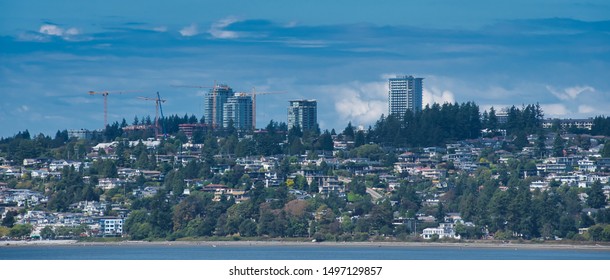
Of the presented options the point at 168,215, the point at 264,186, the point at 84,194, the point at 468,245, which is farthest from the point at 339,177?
the point at 468,245

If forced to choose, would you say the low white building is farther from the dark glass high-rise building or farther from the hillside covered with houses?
the dark glass high-rise building

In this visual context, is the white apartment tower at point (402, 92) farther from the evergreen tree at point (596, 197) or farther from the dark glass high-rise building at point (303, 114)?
the evergreen tree at point (596, 197)

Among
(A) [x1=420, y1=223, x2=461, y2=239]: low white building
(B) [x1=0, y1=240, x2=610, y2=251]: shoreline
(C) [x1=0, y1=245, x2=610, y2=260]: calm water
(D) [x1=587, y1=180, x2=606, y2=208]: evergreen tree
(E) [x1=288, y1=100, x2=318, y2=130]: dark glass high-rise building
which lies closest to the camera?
(C) [x1=0, y1=245, x2=610, y2=260]: calm water

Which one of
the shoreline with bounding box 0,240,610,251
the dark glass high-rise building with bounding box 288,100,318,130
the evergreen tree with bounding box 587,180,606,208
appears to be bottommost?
the shoreline with bounding box 0,240,610,251

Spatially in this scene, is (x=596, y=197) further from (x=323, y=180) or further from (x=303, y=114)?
(x=303, y=114)

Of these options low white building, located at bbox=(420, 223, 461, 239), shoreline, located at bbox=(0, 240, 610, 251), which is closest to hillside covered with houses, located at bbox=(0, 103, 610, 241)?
low white building, located at bbox=(420, 223, 461, 239)

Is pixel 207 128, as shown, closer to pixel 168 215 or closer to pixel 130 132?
pixel 130 132
